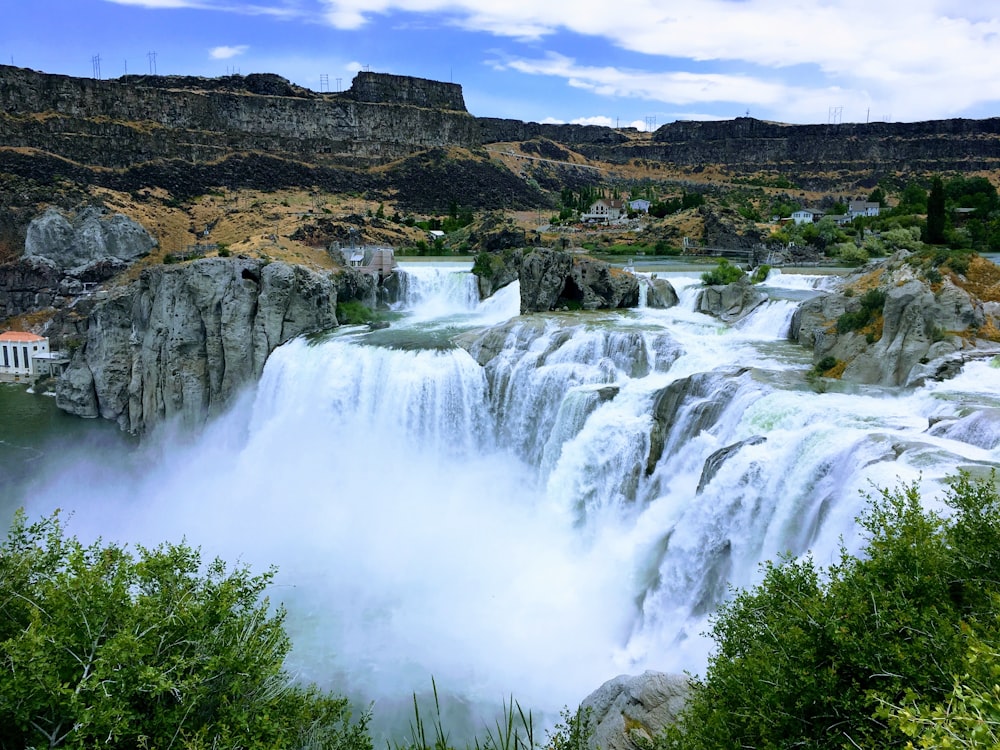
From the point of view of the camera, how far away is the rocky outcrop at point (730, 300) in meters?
25.4

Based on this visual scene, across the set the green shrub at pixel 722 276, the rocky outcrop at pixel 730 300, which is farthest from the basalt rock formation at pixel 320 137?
the rocky outcrop at pixel 730 300

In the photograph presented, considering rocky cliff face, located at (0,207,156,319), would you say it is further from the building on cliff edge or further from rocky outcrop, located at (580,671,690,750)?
rocky outcrop, located at (580,671,690,750)

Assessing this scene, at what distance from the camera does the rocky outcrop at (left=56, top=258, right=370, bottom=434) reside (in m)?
28.9

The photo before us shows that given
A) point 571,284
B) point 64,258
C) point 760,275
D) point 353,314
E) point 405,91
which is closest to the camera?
point 571,284

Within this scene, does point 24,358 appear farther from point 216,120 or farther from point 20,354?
point 216,120

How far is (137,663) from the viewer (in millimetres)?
6715

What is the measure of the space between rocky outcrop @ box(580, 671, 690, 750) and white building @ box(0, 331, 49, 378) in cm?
3736

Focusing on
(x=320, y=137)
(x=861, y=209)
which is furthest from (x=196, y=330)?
(x=861, y=209)

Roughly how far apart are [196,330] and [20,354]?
46.3ft

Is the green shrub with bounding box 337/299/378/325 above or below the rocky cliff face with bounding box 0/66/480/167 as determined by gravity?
below

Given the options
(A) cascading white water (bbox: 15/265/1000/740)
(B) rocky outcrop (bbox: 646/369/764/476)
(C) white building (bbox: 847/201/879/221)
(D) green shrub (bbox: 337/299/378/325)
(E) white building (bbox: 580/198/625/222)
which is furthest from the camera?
(E) white building (bbox: 580/198/625/222)

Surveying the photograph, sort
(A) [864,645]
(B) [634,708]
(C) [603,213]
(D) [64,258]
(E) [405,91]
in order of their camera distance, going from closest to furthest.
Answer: (A) [864,645], (B) [634,708], (D) [64,258], (C) [603,213], (E) [405,91]

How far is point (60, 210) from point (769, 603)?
161 feet

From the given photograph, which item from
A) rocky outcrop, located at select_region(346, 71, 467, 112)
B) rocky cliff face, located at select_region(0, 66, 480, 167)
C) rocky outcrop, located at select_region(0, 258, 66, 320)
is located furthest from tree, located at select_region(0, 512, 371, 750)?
rocky outcrop, located at select_region(346, 71, 467, 112)
